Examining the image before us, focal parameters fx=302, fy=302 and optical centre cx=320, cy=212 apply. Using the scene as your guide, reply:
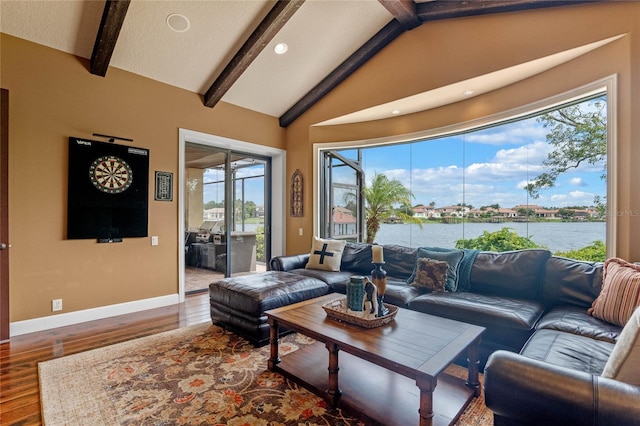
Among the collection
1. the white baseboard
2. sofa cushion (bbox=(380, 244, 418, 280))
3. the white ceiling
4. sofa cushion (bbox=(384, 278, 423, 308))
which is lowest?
the white baseboard

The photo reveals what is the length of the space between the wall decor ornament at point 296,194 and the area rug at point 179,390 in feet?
9.66

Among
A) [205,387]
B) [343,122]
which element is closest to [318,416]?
[205,387]

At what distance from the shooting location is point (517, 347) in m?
2.31

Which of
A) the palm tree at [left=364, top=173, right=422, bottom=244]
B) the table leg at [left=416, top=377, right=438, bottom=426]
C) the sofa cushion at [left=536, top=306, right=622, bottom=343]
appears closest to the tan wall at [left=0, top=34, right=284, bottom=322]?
the palm tree at [left=364, top=173, right=422, bottom=244]

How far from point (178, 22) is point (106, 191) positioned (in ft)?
7.06

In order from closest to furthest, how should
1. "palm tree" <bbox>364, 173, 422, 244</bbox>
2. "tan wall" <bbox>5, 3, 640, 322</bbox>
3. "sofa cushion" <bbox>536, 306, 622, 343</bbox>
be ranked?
"sofa cushion" <bbox>536, 306, 622, 343</bbox>, "tan wall" <bbox>5, 3, 640, 322</bbox>, "palm tree" <bbox>364, 173, 422, 244</bbox>

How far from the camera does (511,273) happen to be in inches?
115

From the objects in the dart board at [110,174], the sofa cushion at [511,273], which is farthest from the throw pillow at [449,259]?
the dart board at [110,174]

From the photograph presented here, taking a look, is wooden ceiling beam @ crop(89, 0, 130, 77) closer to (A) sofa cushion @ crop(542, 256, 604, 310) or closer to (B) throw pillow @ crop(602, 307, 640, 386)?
(B) throw pillow @ crop(602, 307, 640, 386)

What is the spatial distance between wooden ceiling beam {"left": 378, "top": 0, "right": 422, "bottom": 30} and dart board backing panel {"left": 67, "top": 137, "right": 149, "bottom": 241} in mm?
3507

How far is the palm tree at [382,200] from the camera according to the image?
189 inches

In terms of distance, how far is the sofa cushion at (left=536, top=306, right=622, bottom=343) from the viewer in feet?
6.52

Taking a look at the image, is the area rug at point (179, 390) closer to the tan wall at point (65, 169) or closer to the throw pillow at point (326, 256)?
the tan wall at point (65, 169)

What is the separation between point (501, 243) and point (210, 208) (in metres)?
4.35
